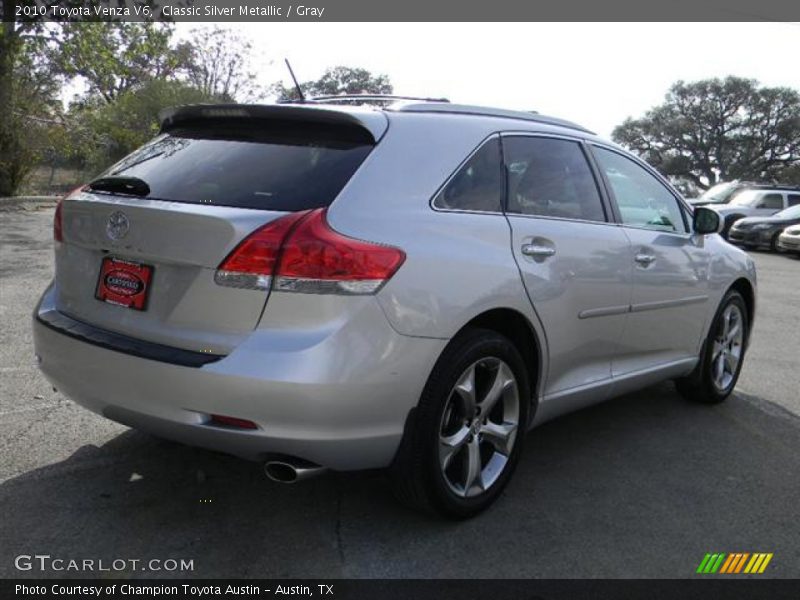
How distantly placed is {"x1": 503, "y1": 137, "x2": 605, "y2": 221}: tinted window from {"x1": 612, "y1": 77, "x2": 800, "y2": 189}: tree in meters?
74.3

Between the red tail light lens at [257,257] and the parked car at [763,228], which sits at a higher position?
the red tail light lens at [257,257]

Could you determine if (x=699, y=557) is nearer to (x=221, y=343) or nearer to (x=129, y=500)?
(x=221, y=343)

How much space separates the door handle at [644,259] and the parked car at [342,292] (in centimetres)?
25

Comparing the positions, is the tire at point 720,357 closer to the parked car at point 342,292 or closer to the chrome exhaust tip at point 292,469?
the parked car at point 342,292

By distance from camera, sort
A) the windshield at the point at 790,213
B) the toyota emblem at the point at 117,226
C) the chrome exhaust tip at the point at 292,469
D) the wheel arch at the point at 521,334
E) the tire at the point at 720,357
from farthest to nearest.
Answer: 1. the windshield at the point at 790,213
2. the tire at the point at 720,357
3. the wheel arch at the point at 521,334
4. the toyota emblem at the point at 117,226
5. the chrome exhaust tip at the point at 292,469

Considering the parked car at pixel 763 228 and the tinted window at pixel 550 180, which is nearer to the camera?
the tinted window at pixel 550 180

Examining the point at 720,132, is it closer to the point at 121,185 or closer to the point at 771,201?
the point at 771,201

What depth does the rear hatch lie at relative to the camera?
282 cm

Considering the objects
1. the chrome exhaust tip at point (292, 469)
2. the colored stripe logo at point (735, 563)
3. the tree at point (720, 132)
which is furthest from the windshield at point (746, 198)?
the tree at point (720, 132)

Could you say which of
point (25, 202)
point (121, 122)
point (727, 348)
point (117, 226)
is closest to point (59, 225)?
point (117, 226)

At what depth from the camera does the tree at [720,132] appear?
7206 centimetres

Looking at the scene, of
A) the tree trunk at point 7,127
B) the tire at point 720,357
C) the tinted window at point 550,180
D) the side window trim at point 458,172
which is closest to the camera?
the side window trim at point 458,172
